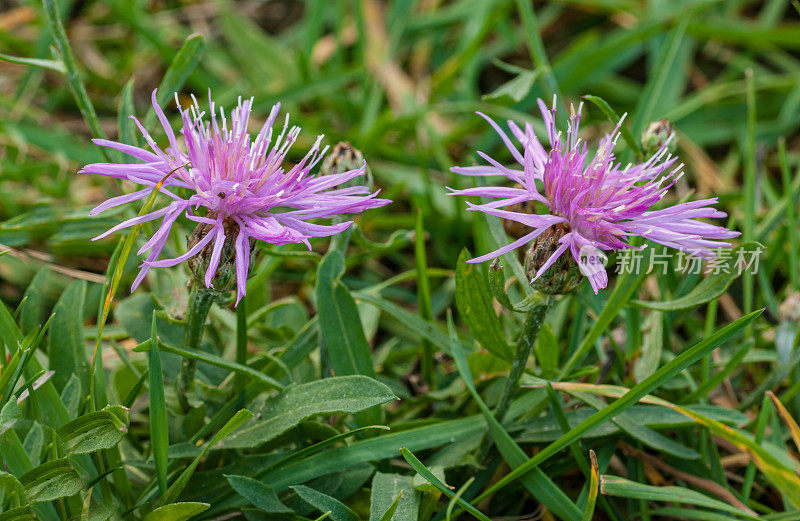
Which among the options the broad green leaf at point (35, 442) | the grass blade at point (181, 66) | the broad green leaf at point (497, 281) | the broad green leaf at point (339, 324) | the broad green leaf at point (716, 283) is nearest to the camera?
the broad green leaf at point (497, 281)

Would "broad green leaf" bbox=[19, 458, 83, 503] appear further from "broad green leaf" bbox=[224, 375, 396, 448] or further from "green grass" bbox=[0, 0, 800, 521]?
"broad green leaf" bbox=[224, 375, 396, 448]

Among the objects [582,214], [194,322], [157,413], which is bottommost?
[157,413]

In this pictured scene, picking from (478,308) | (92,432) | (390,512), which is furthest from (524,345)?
(92,432)

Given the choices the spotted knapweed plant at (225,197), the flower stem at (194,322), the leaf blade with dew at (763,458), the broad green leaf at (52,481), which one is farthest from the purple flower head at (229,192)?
the leaf blade with dew at (763,458)

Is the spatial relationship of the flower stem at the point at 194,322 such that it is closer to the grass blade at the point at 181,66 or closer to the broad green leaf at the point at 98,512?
the broad green leaf at the point at 98,512

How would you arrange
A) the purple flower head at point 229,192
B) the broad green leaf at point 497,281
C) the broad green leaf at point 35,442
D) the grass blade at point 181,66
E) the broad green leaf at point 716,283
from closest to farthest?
the purple flower head at point 229,192 → the broad green leaf at point 497,281 → the broad green leaf at point 35,442 → the broad green leaf at point 716,283 → the grass blade at point 181,66

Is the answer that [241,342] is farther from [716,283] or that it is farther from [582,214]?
[716,283]
